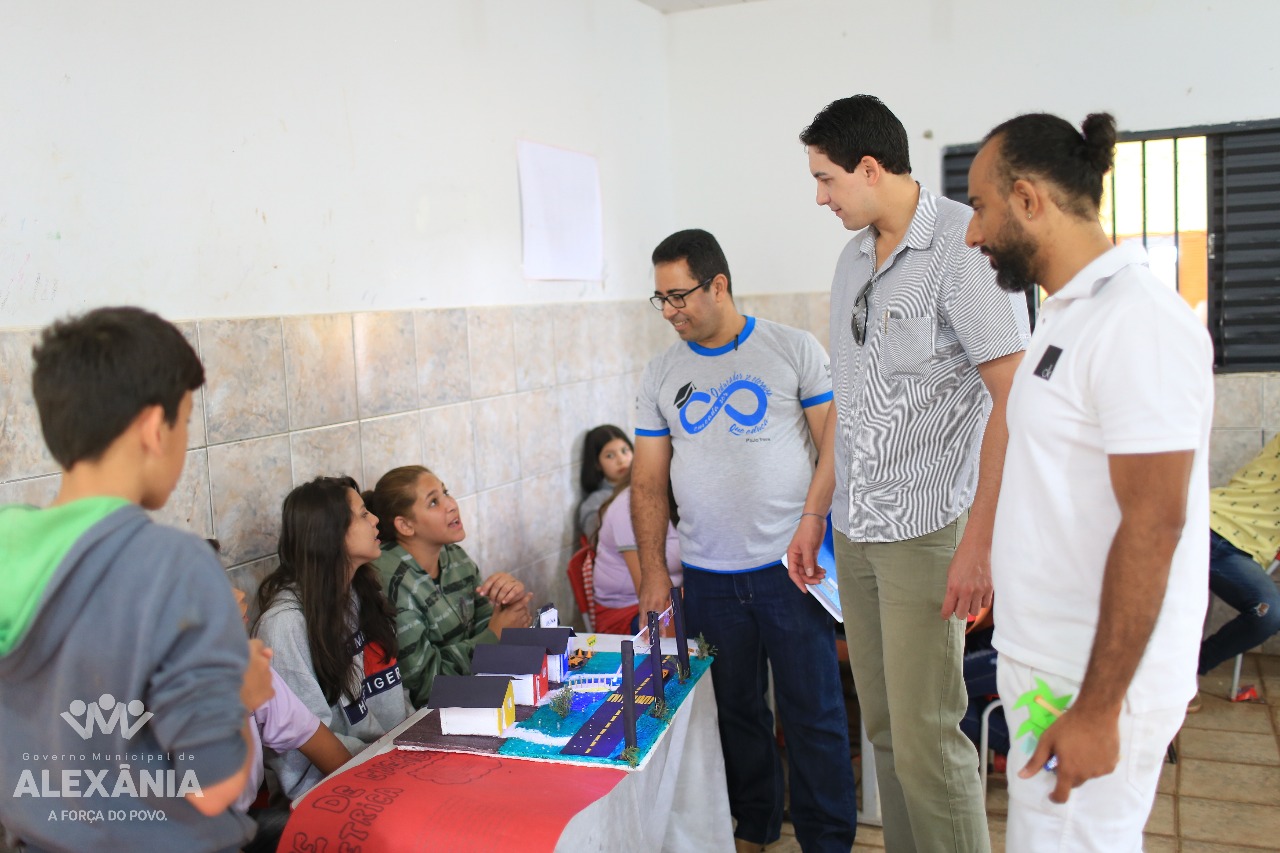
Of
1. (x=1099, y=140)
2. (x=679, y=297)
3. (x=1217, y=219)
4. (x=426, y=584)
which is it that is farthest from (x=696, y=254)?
(x=1217, y=219)

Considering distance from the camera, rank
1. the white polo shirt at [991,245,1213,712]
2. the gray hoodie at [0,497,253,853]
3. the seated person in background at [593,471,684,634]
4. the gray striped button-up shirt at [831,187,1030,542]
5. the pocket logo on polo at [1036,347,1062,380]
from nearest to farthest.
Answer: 1. the gray hoodie at [0,497,253,853]
2. the white polo shirt at [991,245,1213,712]
3. the pocket logo on polo at [1036,347,1062,380]
4. the gray striped button-up shirt at [831,187,1030,542]
5. the seated person in background at [593,471,684,634]

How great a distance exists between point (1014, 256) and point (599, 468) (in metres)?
2.52

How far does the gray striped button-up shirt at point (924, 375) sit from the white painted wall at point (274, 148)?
1.43m

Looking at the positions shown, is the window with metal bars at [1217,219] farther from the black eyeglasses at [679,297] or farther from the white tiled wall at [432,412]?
the black eyeglasses at [679,297]

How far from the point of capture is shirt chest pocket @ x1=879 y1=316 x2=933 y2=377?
1958 mm

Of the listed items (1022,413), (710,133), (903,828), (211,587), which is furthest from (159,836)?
(710,133)

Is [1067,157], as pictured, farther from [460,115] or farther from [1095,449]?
[460,115]

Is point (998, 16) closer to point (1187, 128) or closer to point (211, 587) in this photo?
point (1187, 128)

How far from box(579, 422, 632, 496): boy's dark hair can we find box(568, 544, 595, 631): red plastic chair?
1.10 ft

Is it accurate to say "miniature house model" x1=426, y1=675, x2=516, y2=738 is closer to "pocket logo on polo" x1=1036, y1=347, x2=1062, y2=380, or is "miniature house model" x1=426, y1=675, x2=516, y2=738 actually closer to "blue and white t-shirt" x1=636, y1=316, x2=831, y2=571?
"blue and white t-shirt" x1=636, y1=316, x2=831, y2=571

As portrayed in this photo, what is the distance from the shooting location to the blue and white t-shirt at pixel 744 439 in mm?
2719

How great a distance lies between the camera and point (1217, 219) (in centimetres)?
423

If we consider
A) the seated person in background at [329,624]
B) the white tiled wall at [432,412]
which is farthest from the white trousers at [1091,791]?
the white tiled wall at [432,412]

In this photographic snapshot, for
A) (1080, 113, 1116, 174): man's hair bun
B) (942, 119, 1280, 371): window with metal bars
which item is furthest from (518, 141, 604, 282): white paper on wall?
(1080, 113, 1116, 174): man's hair bun
